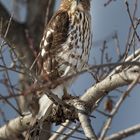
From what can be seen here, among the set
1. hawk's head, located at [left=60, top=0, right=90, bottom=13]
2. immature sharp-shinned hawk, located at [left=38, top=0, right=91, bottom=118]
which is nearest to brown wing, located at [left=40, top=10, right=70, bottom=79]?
immature sharp-shinned hawk, located at [left=38, top=0, right=91, bottom=118]

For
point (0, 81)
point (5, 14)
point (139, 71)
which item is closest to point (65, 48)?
point (0, 81)

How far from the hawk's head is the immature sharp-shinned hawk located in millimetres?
120

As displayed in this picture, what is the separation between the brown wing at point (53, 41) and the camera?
16.2ft

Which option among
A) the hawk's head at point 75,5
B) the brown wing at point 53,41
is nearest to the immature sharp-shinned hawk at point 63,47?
the brown wing at point 53,41

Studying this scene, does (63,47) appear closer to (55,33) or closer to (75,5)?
(55,33)

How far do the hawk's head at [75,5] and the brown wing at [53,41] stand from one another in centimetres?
22

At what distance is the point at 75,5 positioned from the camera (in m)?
5.38

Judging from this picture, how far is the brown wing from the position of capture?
16.2 feet

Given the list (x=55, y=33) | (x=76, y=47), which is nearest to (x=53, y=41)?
(x=55, y=33)

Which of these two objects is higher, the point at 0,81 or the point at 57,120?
the point at 0,81

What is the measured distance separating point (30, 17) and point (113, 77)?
203 inches

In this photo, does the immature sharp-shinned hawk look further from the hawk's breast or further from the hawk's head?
the hawk's head

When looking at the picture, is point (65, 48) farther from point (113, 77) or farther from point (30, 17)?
point (30, 17)

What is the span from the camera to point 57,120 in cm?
482
